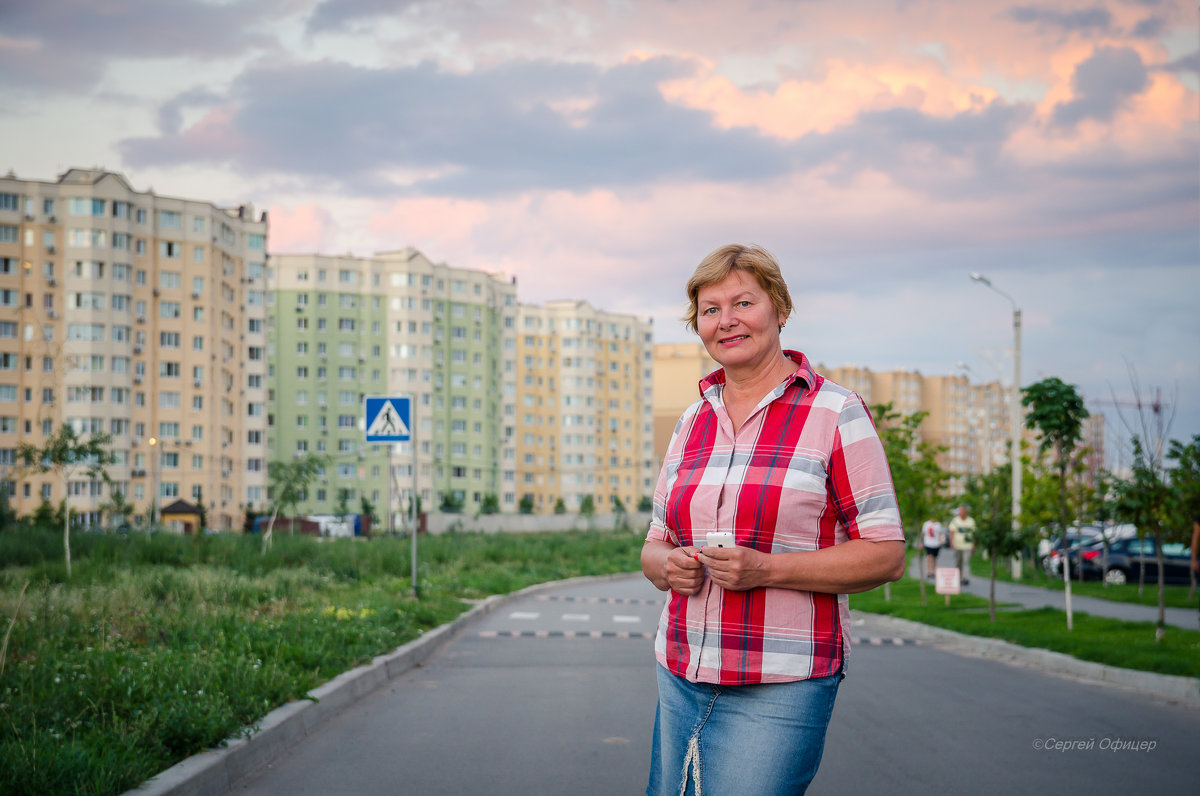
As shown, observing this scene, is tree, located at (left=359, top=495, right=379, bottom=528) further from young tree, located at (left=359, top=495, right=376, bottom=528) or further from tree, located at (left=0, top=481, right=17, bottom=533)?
tree, located at (left=0, top=481, right=17, bottom=533)

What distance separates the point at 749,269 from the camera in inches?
124

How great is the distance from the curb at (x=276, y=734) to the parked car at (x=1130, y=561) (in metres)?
22.7

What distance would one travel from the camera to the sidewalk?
19.0 m

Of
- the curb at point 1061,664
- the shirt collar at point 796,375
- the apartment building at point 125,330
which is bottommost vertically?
the curb at point 1061,664

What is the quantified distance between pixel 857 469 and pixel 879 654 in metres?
12.2

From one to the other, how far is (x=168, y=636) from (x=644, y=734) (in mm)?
4814

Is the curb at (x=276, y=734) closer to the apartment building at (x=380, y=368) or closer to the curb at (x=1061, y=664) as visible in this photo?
the curb at (x=1061, y=664)

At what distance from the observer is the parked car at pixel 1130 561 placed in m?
29.0

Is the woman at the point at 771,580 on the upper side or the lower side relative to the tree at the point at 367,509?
upper

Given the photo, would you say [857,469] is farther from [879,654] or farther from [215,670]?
[879,654]

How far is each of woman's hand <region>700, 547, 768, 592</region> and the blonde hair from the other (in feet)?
2.52

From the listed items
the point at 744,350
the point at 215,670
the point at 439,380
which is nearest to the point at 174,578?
the point at 215,670

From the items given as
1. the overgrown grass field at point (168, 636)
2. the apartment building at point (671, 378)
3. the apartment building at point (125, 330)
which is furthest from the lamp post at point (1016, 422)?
the apartment building at point (671, 378)

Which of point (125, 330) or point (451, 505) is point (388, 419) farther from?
point (451, 505)
